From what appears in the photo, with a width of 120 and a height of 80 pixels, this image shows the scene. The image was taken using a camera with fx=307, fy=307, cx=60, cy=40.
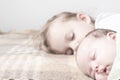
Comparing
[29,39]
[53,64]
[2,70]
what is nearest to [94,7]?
[29,39]

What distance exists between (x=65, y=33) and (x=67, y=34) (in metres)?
0.01

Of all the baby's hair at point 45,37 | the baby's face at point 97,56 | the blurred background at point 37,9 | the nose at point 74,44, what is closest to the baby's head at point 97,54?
the baby's face at point 97,56

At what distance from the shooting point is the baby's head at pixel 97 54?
0.97 m

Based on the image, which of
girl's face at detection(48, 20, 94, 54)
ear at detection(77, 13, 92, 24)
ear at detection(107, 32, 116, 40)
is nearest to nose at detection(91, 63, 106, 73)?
ear at detection(107, 32, 116, 40)

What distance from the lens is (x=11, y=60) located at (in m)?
1.18

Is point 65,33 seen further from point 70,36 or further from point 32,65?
point 32,65

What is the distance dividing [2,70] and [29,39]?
53cm

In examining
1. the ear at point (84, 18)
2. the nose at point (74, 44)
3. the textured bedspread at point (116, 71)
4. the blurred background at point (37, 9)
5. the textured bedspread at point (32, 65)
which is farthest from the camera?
the blurred background at point (37, 9)

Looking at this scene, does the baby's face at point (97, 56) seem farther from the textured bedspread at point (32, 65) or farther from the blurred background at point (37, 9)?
the blurred background at point (37, 9)

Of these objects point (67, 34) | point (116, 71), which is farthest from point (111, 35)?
point (67, 34)

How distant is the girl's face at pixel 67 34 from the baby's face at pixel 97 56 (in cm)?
22

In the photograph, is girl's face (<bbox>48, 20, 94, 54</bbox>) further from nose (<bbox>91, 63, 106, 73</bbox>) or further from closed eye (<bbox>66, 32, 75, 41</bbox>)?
nose (<bbox>91, 63, 106, 73</bbox>)

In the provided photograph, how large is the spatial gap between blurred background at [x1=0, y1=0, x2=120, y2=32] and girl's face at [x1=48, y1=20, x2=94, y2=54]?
13.9 inches

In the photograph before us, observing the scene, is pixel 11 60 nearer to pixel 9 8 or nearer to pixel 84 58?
pixel 84 58
